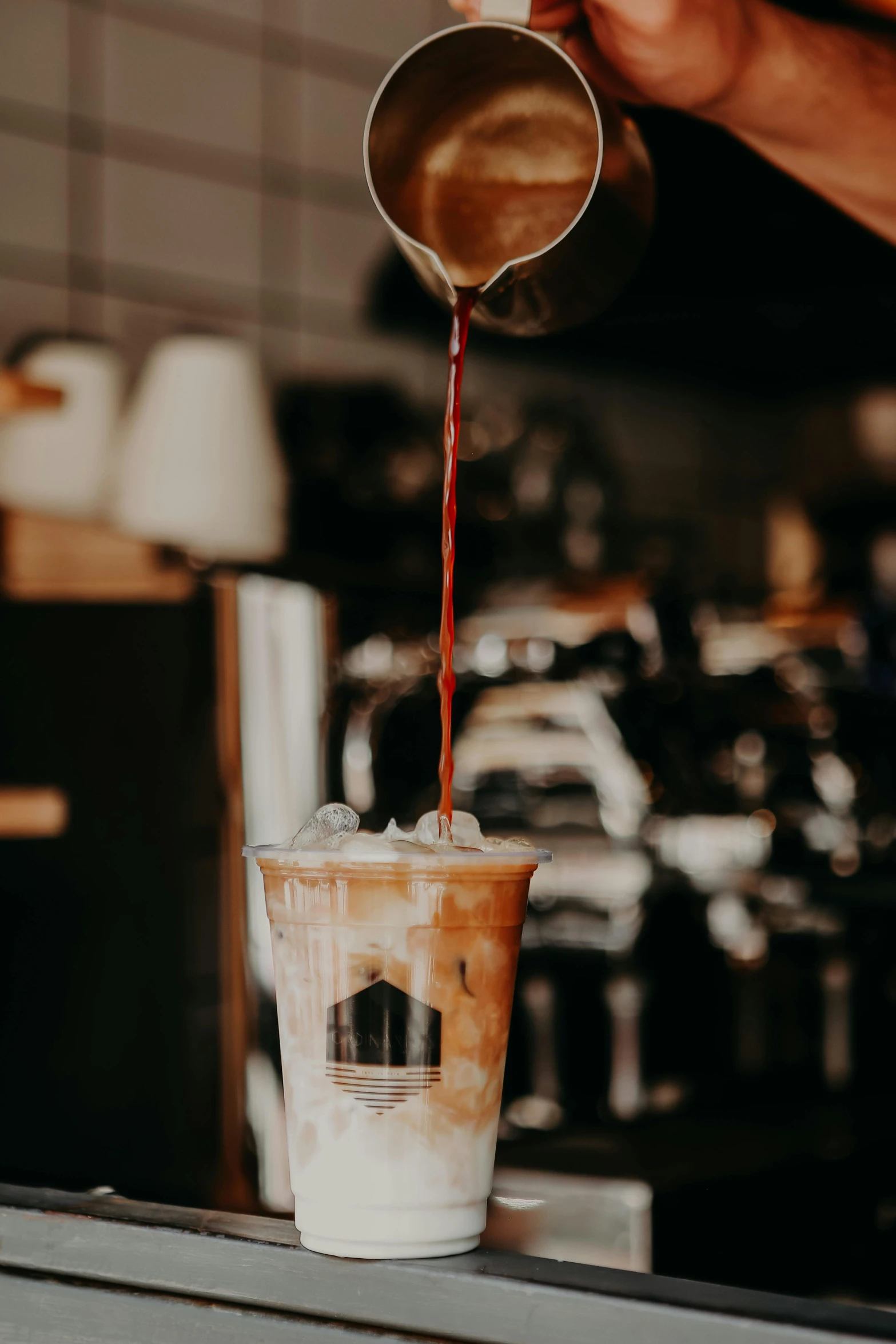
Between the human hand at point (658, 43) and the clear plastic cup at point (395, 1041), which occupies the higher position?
the human hand at point (658, 43)

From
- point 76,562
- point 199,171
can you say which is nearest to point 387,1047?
point 76,562

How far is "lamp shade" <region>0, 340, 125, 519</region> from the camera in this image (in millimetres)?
2830

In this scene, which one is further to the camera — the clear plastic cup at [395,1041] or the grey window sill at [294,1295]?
the clear plastic cup at [395,1041]

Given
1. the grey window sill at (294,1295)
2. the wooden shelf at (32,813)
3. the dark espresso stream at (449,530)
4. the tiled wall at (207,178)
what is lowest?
the grey window sill at (294,1295)

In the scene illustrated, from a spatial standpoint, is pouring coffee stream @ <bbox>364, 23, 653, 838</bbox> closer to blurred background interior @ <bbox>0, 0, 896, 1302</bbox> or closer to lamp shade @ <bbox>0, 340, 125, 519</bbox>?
blurred background interior @ <bbox>0, 0, 896, 1302</bbox>

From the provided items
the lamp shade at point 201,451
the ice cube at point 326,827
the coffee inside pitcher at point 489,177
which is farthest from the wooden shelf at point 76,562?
the ice cube at point 326,827

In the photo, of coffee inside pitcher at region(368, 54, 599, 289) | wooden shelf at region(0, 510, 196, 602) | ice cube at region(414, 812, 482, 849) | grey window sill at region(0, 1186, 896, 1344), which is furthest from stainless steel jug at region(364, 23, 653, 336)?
wooden shelf at region(0, 510, 196, 602)

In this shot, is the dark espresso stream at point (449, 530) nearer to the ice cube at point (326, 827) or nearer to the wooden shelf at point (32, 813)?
the ice cube at point (326, 827)

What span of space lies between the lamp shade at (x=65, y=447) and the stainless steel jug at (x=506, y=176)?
190 cm

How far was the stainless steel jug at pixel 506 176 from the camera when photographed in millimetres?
990

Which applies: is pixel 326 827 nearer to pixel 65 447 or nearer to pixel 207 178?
pixel 65 447

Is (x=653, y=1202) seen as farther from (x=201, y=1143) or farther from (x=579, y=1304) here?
(x=201, y=1143)

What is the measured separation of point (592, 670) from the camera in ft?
9.10

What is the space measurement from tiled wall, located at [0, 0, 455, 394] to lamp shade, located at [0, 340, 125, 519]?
10.6 inches
